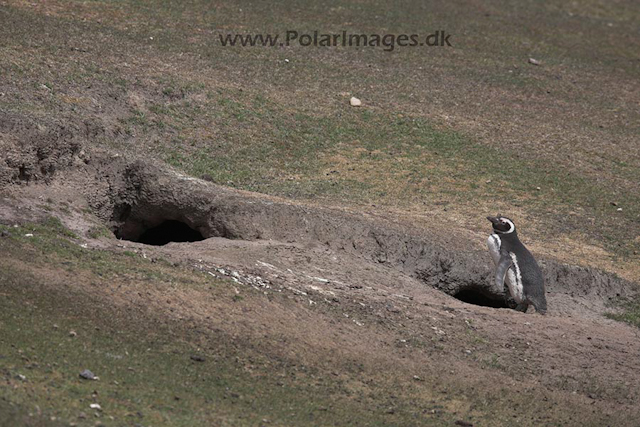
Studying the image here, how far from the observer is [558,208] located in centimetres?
2233

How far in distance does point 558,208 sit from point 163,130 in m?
8.68

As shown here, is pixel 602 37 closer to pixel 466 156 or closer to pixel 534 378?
pixel 466 156

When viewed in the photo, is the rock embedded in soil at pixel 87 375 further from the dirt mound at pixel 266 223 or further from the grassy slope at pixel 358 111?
the grassy slope at pixel 358 111

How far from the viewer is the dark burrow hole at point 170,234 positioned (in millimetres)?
18797

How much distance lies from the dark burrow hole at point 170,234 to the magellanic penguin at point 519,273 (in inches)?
212

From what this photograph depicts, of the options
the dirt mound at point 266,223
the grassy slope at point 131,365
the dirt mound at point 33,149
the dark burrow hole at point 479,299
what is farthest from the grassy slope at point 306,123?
the dark burrow hole at point 479,299

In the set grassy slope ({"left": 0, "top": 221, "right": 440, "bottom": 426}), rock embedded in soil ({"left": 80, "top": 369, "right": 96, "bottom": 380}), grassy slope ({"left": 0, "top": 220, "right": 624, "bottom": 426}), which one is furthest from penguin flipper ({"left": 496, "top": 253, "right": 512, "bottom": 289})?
rock embedded in soil ({"left": 80, "top": 369, "right": 96, "bottom": 380})

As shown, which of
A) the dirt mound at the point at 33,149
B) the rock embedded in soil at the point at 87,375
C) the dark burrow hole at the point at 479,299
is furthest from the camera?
the dark burrow hole at the point at 479,299

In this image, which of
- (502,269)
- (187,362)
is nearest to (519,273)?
(502,269)

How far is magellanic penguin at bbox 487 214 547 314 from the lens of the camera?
17.3m

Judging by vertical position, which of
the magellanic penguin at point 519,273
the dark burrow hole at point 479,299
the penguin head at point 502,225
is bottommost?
the dark burrow hole at point 479,299

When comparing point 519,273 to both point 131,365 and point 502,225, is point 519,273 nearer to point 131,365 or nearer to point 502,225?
point 502,225

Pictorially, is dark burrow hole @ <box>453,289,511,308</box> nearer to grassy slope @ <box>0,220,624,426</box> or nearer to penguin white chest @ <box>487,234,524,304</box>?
penguin white chest @ <box>487,234,524,304</box>

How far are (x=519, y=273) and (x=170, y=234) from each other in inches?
252
